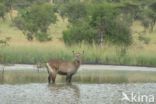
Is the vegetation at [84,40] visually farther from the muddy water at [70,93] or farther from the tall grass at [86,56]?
the muddy water at [70,93]

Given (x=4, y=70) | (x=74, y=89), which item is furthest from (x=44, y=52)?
(x=74, y=89)

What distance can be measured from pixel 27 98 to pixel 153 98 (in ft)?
10.8

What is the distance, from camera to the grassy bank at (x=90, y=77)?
2006cm

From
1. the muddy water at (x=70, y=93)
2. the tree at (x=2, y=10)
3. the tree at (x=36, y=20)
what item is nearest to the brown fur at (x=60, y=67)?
the muddy water at (x=70, y=93)

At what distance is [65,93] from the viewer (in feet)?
52.4

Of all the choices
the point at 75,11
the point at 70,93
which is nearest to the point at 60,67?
the point at 70,93

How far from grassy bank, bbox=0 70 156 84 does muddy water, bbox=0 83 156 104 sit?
146 centimetres

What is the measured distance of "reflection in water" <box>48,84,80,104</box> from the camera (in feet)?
46.4

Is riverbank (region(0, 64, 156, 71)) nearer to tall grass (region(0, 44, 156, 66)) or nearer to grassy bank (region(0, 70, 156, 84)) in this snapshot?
grassy bank (region(0, 70, 156, 84))

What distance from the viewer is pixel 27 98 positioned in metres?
14.4

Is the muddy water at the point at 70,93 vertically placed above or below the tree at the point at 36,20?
above

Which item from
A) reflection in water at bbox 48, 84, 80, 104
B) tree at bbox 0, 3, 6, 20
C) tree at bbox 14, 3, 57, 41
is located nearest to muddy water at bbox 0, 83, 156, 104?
reflection in water at bbox 48, 84, 80, 104

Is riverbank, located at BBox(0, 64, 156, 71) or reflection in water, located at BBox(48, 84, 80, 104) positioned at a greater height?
reflection in water, located at BBox(48, 84, 80, 104)

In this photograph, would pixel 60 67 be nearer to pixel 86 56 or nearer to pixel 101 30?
pixel 86 56
